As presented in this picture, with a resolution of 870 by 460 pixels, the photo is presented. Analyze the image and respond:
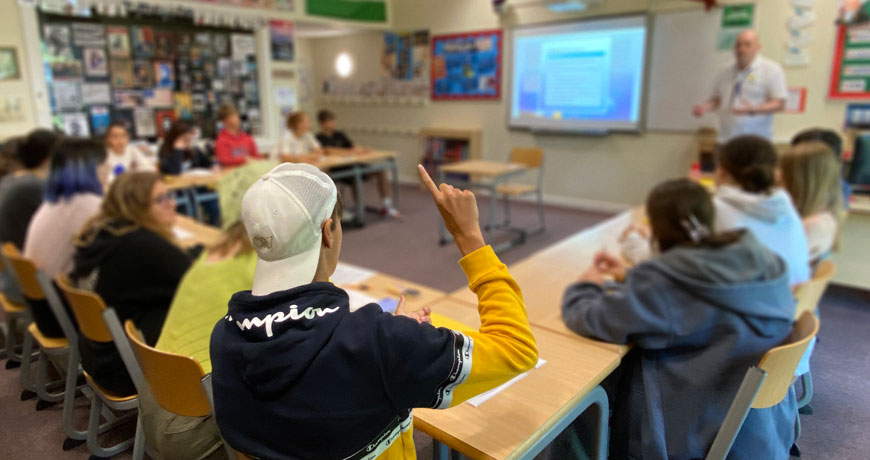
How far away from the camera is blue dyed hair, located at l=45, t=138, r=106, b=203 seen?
233 centimetres

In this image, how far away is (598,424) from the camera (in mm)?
1359

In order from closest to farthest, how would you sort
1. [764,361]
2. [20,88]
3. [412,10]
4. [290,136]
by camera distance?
1. [764,361]
2. [20,88]
3. [290,136]
4. [412,10]

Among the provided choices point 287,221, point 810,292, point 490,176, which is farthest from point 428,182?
point 490,176

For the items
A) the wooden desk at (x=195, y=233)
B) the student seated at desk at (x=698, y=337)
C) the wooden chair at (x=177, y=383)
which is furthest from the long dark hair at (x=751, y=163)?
the wooden desk at (x=195, y=233)

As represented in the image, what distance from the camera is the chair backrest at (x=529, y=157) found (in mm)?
5320

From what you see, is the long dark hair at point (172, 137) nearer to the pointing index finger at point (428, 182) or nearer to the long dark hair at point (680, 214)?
the long dark hair at point (680, 214)

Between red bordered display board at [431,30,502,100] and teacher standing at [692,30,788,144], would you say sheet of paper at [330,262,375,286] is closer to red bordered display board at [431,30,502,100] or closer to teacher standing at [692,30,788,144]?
teacher standing at [692,30,788,144]

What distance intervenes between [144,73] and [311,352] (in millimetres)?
6133

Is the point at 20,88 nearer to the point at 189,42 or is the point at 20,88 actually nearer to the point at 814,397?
the point at 189,42

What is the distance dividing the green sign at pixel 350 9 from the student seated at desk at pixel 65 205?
4.90 meters

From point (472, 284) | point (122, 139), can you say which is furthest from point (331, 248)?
point (122, 139)

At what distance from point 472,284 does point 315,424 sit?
35 cm

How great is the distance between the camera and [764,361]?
115 centimetres

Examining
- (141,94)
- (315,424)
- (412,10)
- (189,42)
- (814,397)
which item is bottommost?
(814,397)
